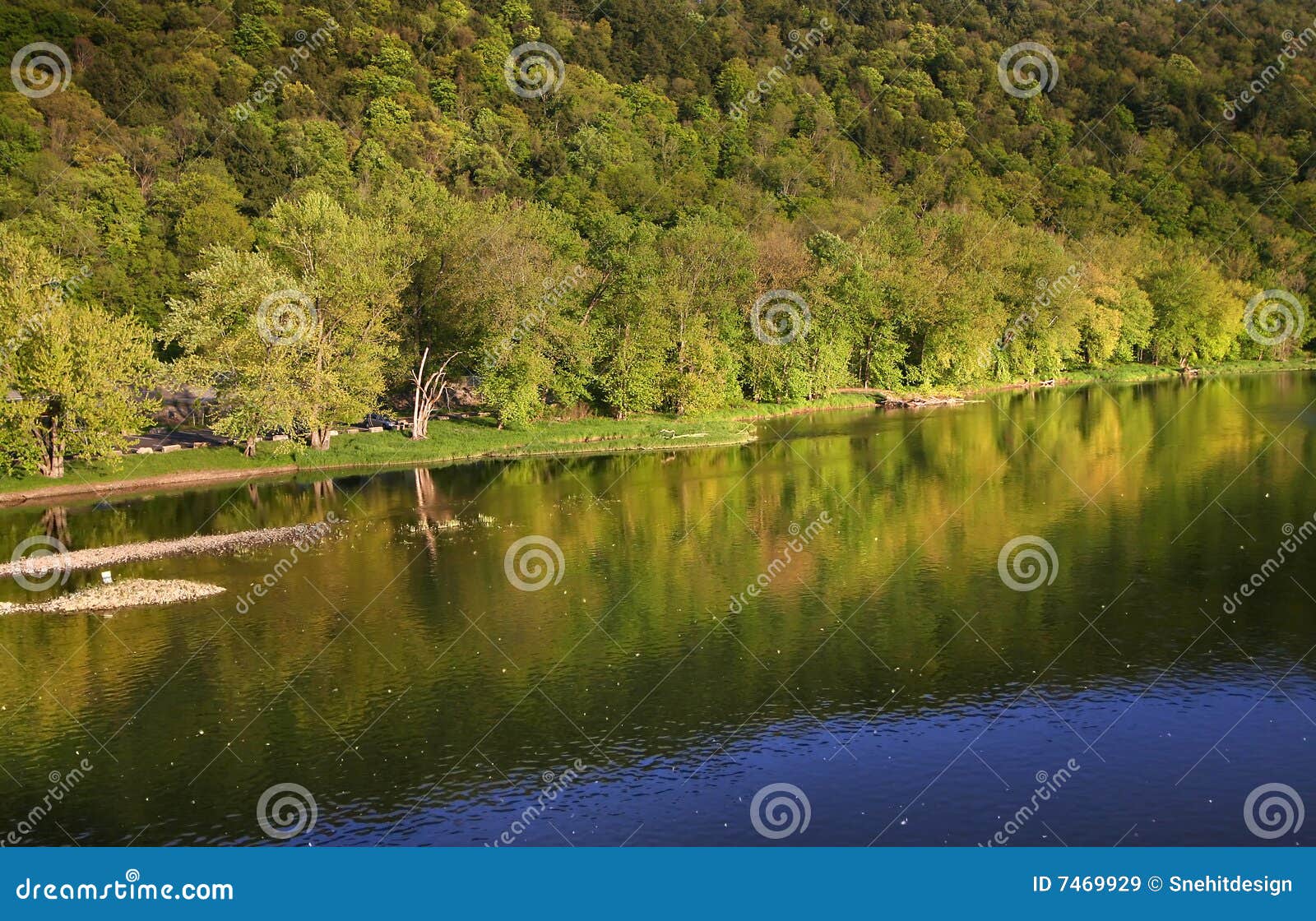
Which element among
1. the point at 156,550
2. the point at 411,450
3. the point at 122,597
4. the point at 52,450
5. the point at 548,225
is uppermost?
the point at 548,225

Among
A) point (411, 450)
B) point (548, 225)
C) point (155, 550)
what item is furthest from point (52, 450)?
point (548, 225)

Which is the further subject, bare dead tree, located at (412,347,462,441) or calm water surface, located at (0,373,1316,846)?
bare dead tree, located at (412,347,462,441)

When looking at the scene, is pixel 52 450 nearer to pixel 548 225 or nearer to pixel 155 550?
pixel 155 550

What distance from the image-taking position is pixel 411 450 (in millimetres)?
67062

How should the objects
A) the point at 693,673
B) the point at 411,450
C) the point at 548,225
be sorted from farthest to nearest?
1. the point at 548,225
2. the point at 411,450
3. the point at 693,673

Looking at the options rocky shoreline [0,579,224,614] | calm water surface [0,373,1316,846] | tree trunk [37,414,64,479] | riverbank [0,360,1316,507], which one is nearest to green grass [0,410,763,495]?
riverbank [0,360,1316,507]

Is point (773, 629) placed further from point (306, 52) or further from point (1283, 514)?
point (306, 52)

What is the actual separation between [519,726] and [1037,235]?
357 ft

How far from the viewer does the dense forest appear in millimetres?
63781

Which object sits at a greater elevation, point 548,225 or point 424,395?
point 548,225

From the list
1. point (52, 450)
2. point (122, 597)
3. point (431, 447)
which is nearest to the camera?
point (122, 597)

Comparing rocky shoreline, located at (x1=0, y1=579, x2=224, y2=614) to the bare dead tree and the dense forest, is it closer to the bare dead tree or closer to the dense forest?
the dense forest

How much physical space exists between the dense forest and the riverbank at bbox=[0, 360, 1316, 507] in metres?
1.68

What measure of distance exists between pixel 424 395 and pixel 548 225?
20230 millimetres
